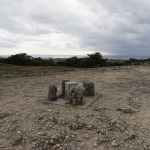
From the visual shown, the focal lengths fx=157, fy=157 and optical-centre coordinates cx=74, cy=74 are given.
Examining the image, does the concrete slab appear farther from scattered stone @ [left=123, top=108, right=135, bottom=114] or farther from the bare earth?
scattered stone @ [left=123, top=108, right=135, bottom=114]

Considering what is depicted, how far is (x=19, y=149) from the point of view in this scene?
2.80 metres

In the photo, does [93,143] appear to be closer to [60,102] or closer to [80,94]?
[80,94]

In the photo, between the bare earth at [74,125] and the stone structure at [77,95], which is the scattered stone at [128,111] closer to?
the bare earth at [74,125]

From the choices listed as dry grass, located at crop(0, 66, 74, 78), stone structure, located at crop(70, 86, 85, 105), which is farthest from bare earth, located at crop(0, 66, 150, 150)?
dry grass, located at crop(0, 66, 74, 78)

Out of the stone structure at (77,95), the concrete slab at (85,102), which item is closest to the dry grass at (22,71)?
the concrete slab at (85,102)

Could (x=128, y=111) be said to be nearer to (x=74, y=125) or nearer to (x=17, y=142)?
(x=74, y=125)

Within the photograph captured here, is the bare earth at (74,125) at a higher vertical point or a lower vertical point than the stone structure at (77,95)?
lower

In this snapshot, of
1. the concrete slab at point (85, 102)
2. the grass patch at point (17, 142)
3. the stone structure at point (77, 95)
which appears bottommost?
the grass patch at point (17, 142)

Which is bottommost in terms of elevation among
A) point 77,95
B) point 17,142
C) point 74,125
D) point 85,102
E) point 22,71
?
point 17,142

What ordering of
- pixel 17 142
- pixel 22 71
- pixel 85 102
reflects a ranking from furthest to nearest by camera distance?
pixel 22 71, pixel 85 102, pixel 17 142

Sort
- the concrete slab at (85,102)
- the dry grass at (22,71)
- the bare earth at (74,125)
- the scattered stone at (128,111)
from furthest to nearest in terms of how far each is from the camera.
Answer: the dry grass at (22,71), the concrete slab at (85,102), the scattered stone at (128,111), the bare earth at (74,125)

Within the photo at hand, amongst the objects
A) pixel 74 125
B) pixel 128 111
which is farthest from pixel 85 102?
pixel 74 125

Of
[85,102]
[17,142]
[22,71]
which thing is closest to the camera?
[17,142]

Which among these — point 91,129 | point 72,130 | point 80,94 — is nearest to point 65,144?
point 72,130
